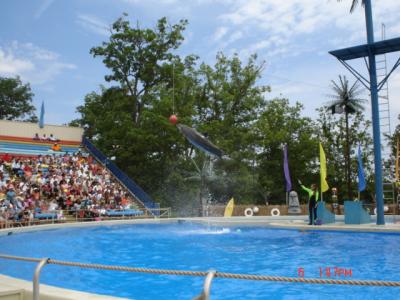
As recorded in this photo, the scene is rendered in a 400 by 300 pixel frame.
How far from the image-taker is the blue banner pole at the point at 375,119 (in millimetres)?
16016

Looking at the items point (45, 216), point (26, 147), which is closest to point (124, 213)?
point (45, 216)

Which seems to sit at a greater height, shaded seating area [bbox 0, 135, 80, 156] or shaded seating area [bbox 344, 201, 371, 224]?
shaded seating area [bbox 0, 135, 80, 156]

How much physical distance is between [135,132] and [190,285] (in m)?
25.4

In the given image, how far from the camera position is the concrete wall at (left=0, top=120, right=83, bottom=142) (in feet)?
96.5

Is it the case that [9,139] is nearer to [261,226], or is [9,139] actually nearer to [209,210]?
[209,210]

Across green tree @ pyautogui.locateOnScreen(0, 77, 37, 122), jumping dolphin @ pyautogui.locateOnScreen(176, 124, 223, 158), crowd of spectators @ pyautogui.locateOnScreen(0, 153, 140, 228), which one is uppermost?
green tree @ pyautogui.locateOnScreen(0, 77, 37, 122)

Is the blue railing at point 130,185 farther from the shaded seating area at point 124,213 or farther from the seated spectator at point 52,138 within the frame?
the seated spectator at point 52,138

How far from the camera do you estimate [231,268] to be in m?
8.97

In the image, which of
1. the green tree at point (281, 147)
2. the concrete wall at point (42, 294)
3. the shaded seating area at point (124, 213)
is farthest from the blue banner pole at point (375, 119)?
the green tree at point (281, 147)

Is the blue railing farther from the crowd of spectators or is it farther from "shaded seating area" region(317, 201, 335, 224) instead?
"shaded seating area" region(317, 201, 335, 224)

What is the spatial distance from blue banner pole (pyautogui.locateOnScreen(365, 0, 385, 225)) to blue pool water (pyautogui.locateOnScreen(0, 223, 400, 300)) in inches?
70.0

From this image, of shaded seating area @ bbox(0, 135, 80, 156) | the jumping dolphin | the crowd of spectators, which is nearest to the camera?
the jumping dolphin

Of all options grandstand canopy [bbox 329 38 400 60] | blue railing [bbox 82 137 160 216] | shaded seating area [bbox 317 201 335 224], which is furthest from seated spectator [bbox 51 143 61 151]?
grandstand canopy [bbox 329 38 400 60]

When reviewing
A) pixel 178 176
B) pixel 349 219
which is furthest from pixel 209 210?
pixel 349 219
